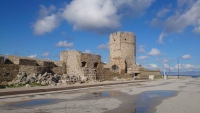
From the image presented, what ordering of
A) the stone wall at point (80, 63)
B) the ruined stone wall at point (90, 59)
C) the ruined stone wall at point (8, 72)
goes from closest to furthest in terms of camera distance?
the ruined stone wall at point (8, 72), the stone wall at point (80, 63), the ruined stone wall at point (90, 59)

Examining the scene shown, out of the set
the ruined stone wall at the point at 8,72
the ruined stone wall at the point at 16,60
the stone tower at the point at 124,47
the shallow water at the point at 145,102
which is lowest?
the shallow water at the point at 145,102

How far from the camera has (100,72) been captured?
31.0 m

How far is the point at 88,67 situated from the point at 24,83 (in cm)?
1153

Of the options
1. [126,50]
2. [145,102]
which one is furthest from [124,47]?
[145,102]

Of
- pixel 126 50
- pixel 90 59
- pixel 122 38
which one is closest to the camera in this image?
pixel 90 59

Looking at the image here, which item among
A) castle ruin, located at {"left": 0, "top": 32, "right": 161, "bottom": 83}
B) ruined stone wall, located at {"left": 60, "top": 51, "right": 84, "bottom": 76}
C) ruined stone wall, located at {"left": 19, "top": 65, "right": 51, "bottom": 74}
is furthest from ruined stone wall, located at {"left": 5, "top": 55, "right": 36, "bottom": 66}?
ruined stone wall, located at {"left": 60, "top": 51, "right": 84, "bottom": 76}

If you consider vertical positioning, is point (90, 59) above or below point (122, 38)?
below

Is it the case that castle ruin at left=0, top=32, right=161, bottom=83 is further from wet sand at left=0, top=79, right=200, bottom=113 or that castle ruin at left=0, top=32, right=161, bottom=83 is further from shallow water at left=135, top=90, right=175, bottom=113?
shallow water at left=135, top=90, right=175, bottom=113

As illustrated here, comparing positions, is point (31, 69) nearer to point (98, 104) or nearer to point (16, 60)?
point (16, 60)

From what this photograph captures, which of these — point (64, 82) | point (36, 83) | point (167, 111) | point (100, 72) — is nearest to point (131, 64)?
point (100, 72)

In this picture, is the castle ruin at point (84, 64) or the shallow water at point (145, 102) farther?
Result: the castle ruin at point (84, 64)

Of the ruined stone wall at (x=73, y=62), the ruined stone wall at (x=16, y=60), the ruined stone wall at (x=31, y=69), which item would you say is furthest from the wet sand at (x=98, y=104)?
the ruined stone wall at (x=73, y=62)

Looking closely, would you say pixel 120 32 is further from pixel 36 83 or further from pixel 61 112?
pixel 61 112

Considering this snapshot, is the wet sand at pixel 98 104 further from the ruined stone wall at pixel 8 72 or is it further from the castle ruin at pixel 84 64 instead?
the castle ruin at pixel 84 64
